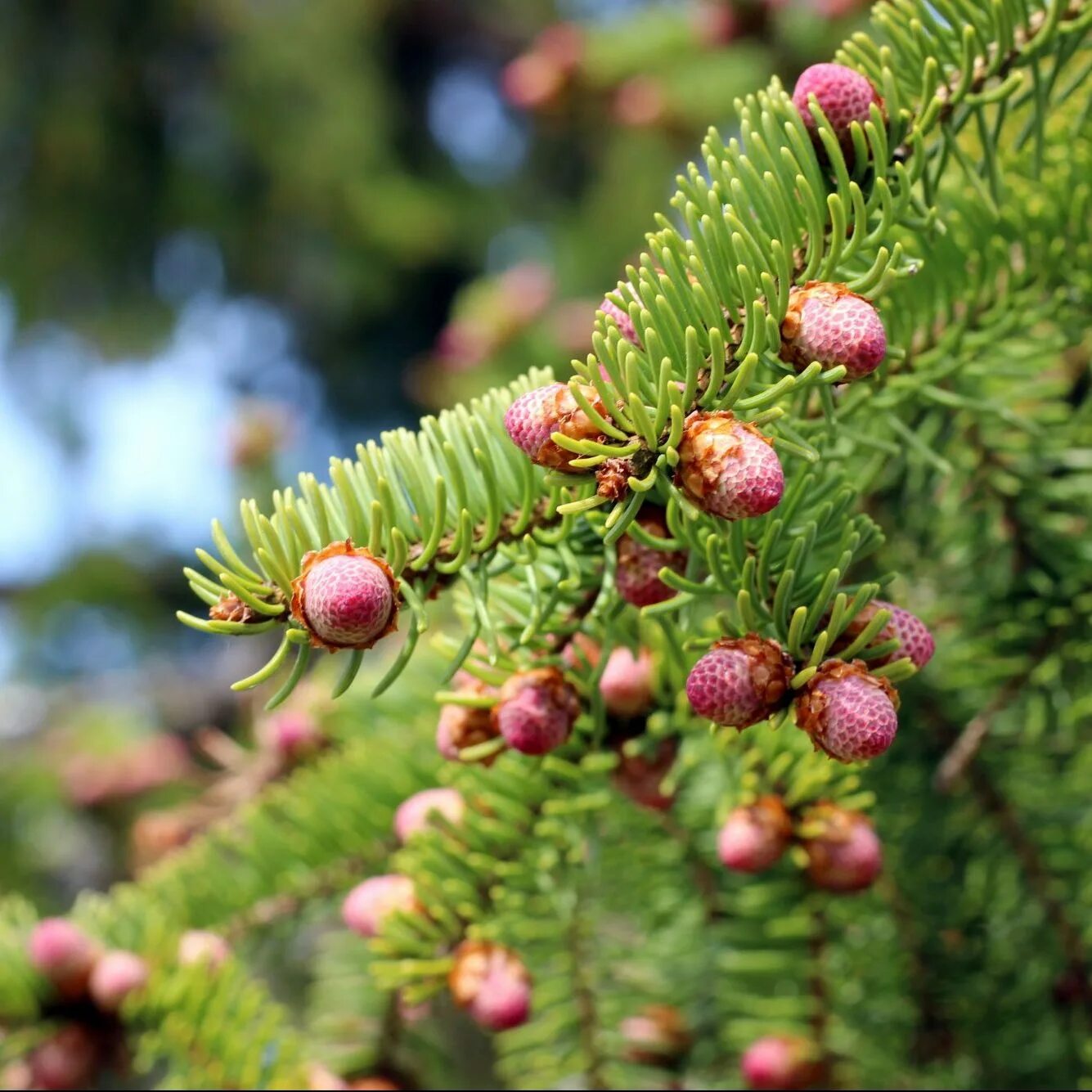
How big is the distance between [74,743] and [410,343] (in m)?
1.92

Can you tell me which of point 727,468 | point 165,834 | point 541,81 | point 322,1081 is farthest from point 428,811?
point 541,81

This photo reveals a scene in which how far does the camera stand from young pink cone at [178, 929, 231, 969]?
60cm

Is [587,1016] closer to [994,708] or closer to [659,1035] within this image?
[659,1035]

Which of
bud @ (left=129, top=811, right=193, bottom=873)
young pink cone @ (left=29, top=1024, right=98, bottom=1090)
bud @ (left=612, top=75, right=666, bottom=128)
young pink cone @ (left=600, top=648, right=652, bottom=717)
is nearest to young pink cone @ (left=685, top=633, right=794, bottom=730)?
young pink cone @ (left=600, top=648, right=652, bottom=717)

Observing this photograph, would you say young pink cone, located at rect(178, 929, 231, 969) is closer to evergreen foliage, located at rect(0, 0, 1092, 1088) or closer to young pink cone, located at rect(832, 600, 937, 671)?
evergreen foliage, located at rect(0, 0, 1092, 1088)

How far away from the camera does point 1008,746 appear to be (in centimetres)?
60

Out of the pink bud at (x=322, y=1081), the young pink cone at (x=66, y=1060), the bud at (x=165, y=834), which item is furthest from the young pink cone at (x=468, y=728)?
the bud at (x=165, y=834)

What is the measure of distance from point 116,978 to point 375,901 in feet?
0.57

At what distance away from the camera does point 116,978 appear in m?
0.60

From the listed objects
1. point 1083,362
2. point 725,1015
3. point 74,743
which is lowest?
point 725,1015

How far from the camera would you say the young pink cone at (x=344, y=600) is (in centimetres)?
32

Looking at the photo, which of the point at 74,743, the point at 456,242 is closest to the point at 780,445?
the point at 74,743

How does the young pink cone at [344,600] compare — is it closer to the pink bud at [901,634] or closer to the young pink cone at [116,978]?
the pink bud at [901,634]

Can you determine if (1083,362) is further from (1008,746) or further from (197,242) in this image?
(197,242)
